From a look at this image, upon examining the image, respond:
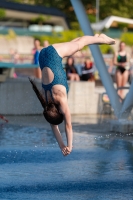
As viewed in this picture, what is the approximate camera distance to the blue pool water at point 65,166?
7.39 metres

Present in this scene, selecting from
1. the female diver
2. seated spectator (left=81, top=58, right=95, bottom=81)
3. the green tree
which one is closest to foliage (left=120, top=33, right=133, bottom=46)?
the green tree

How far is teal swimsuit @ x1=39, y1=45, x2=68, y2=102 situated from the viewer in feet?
24.8

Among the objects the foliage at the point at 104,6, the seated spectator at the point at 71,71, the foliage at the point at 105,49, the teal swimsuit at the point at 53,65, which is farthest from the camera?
the foliage at the point at 104,6

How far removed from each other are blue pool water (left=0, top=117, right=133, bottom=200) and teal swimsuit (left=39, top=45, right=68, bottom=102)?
115 centimetres

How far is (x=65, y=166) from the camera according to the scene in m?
9.18

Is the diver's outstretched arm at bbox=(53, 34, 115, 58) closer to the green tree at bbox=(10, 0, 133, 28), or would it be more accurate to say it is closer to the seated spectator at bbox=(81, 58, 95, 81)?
the seated spectator at bbox=(81, 58, 95, 81)

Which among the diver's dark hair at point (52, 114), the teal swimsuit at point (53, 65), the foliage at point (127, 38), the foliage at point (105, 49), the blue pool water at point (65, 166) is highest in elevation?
the teal swimsuit at point (53, 65)

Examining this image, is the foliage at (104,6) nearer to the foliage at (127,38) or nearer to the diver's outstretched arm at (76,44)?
the foliage at (127,38)

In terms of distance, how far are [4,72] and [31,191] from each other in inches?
554

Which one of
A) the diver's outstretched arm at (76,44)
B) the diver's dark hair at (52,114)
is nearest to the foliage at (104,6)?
the diver's outstretched arm at (76,44)

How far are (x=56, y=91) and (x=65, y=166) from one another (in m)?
1.97

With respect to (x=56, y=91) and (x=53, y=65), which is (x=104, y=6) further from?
(x=56, y=91)

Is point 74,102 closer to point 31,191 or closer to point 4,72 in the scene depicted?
point 4,72

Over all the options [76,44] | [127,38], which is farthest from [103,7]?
[76,44]
